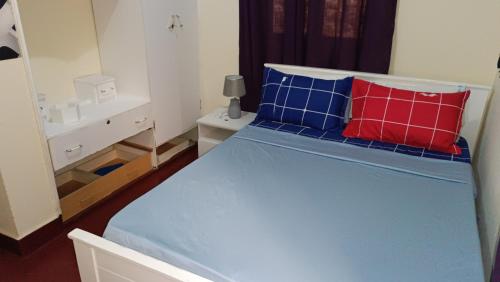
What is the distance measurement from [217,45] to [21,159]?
173cm

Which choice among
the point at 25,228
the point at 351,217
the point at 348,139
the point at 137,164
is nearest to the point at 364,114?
the point at 348,139

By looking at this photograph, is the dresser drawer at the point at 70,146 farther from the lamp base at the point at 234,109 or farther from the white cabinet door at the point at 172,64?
the lamp base at the point at 234,109

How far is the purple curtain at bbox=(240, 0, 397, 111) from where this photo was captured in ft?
7.91

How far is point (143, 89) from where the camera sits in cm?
275

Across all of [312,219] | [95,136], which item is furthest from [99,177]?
[312,219]

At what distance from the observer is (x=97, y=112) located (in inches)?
98.7

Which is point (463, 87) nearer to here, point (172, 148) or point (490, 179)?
point (490, 179)

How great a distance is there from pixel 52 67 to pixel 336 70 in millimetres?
1951

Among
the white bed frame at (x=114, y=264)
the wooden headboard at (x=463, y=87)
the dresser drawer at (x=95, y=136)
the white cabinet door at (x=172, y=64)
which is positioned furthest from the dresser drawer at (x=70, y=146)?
the wooden headboard at (x=463, y=87)

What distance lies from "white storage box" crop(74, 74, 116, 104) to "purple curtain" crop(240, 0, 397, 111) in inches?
40.2

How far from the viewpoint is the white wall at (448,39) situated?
220 cm

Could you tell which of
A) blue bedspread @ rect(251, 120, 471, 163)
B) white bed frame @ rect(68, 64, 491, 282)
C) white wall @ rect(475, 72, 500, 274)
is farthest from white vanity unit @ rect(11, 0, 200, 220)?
white wall @ rect(475, 72, 500, 274)

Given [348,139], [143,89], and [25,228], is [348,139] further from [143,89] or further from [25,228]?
[25,228]

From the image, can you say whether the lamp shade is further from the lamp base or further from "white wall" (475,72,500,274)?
"white wall" (475,72,500,274)
